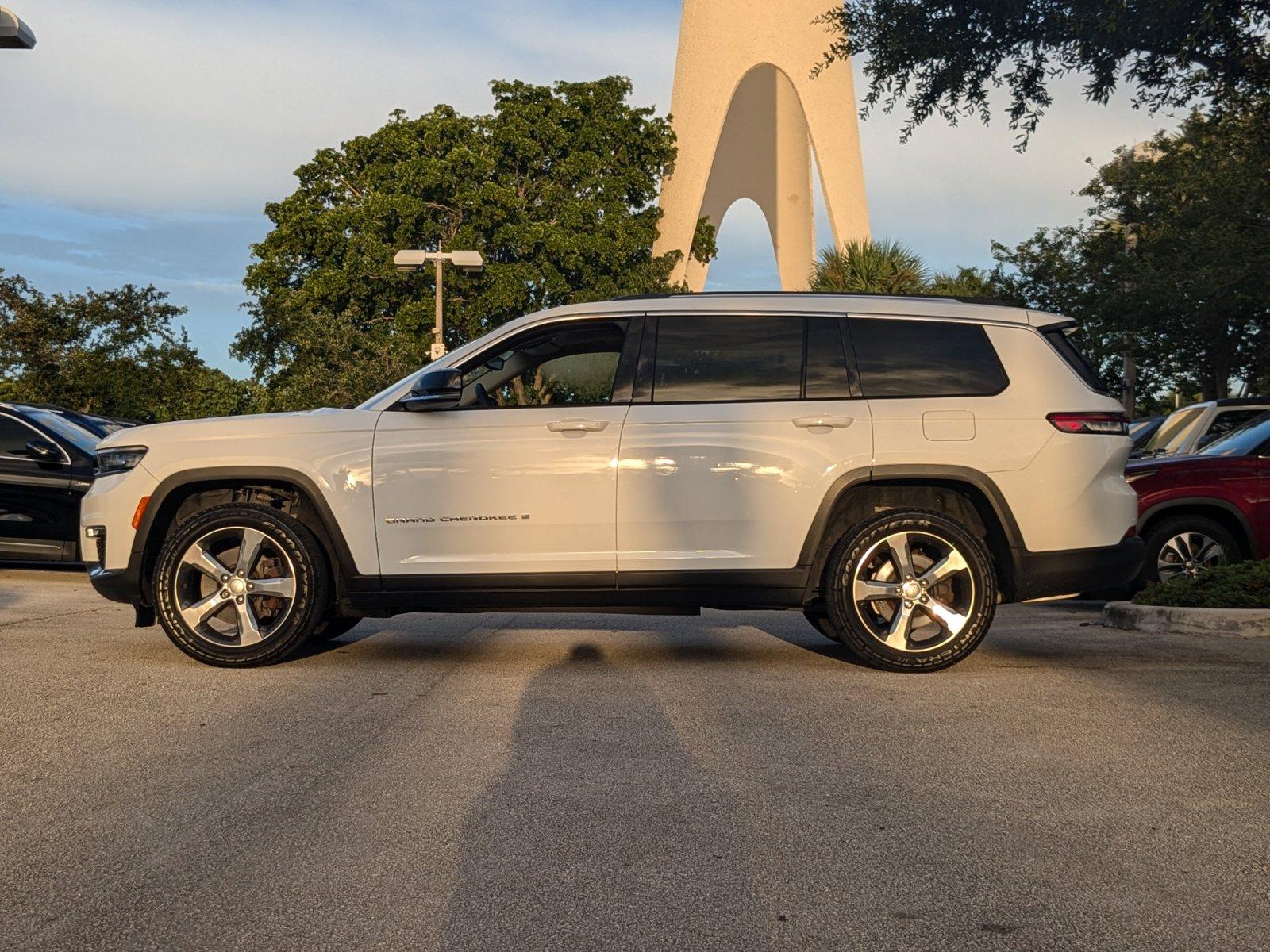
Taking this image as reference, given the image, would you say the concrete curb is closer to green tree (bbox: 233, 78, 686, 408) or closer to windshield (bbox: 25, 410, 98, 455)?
windshield (bbox: 25, 410, 98, 455)

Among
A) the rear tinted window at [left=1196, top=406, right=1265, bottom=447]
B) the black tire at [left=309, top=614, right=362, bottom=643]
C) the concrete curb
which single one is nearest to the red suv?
the concrete curb

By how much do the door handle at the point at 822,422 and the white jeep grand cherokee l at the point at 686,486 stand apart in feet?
→ 0.04

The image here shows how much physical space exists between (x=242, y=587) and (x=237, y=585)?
0.11 ft

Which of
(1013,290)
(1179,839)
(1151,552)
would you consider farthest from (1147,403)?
(1179,839)

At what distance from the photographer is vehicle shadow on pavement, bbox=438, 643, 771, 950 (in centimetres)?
331

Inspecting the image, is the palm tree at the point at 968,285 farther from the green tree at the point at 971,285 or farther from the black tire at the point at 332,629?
the black tire at the point at 332,629

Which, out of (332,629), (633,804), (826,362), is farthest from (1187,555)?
(633,804)

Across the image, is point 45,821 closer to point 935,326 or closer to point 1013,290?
point 935,326

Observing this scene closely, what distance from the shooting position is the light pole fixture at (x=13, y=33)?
13242mm

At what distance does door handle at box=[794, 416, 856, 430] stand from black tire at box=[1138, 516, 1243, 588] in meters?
5.06

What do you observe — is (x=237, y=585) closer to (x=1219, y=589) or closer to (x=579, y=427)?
(x=579, y=427)

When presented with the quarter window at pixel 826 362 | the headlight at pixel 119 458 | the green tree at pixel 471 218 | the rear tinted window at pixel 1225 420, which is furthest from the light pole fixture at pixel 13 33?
the green tree at pixel 471 218

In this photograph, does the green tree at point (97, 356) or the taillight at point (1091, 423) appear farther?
the green tree at point (97, 356)

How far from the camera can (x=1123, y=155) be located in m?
37.7
